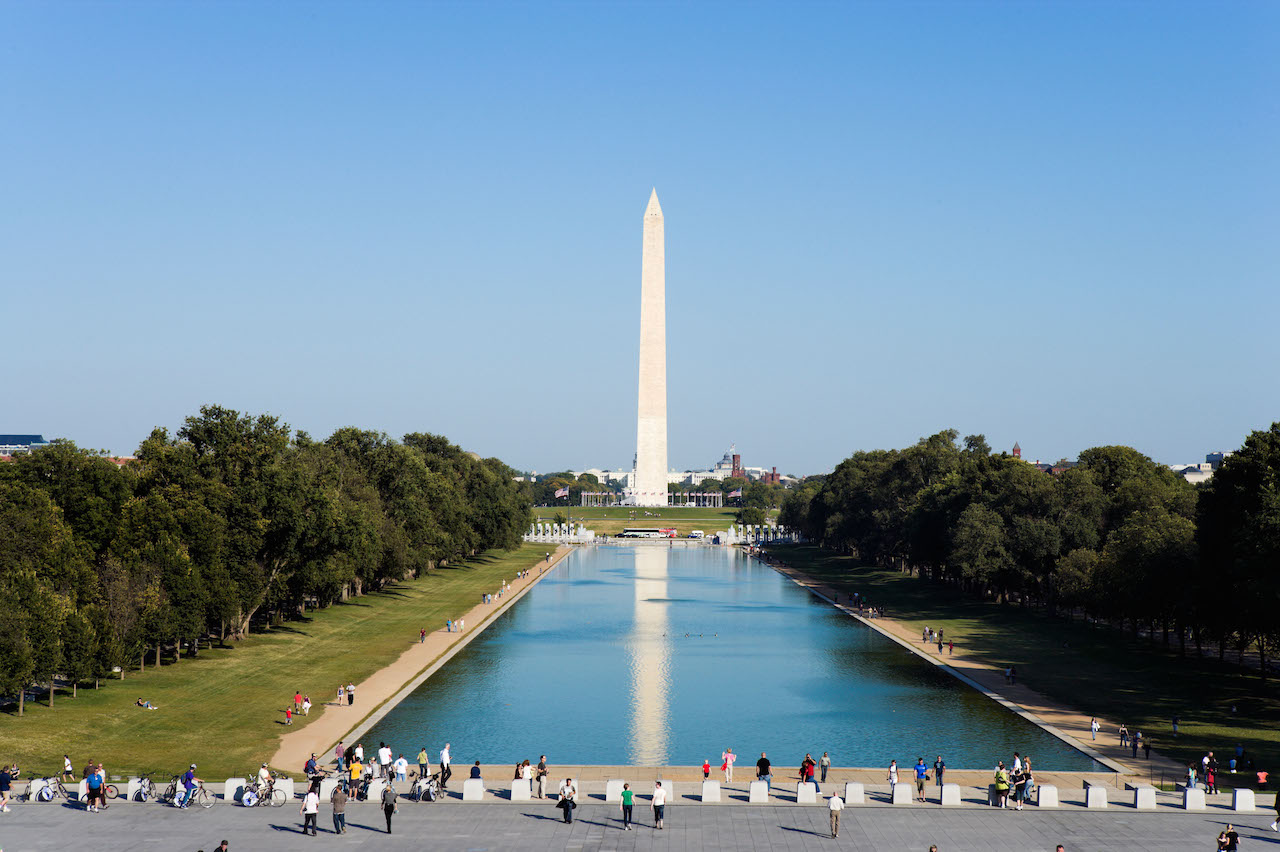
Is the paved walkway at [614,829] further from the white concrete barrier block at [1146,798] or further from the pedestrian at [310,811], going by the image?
the white concrete barrier block at [1146,798]

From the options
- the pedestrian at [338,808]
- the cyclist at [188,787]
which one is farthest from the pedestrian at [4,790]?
the pedestrian at [338,808]

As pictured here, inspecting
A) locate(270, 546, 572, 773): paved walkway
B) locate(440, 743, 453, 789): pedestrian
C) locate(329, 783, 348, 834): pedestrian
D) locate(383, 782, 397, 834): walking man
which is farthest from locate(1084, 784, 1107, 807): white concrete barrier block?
locate(270, 546, 572, 773): paved walkway

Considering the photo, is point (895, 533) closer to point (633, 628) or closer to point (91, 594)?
point (633, 628)

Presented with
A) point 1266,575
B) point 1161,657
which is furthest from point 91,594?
point 1161,657

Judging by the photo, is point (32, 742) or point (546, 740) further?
point (546, 740)

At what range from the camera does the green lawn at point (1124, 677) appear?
143 ft

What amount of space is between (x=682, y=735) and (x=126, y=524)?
30.4 m

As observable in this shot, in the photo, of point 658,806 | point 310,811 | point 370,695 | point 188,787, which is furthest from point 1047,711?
point 188,787

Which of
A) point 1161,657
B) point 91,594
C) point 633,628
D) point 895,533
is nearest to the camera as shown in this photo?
point 91,594

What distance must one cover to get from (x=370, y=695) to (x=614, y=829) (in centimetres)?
2253

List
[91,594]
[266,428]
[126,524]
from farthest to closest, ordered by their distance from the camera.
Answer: [266,428] < [126,524] < [91,594]

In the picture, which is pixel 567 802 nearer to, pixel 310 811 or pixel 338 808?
pixel 338 808

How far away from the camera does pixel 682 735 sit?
44438 mm

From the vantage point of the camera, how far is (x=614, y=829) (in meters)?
31.0
